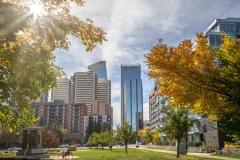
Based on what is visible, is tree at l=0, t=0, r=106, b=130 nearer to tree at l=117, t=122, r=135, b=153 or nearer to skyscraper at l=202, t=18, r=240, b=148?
tree at l=117, t=122, r=135, b=153

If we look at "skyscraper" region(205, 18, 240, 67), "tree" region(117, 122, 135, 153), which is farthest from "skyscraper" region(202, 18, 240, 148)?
"tree" region(117, 122, 135, 153)

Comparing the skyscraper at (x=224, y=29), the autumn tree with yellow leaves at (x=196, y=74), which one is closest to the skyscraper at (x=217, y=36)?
the skyscraper at (x=224, y=29)

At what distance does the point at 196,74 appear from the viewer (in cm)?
1134

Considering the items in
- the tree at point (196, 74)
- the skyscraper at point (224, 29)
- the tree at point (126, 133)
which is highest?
the skyscraper at point (224, 29)

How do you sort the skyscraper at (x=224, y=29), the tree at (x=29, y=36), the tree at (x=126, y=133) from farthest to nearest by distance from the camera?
the skyscraper at (x=224, y=29)
the tree at (x=126, y=133)
the tree at (x=29, y=36)

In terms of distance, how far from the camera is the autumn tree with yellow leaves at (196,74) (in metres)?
11.3

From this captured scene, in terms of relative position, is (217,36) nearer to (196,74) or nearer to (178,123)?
(178,123)

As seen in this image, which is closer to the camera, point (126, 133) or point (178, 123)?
point (178, 123)

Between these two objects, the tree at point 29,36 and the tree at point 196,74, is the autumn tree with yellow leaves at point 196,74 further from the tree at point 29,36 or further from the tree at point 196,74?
the tree at point 29,36

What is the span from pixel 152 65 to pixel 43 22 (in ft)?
19.0

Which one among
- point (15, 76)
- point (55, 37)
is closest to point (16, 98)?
point (15, 76)

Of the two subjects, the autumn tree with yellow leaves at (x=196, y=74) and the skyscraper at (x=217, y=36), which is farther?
the skyscraper at (x=217, y=36)

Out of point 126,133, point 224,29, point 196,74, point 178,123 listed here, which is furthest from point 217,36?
point 196,74

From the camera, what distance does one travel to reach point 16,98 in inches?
373
